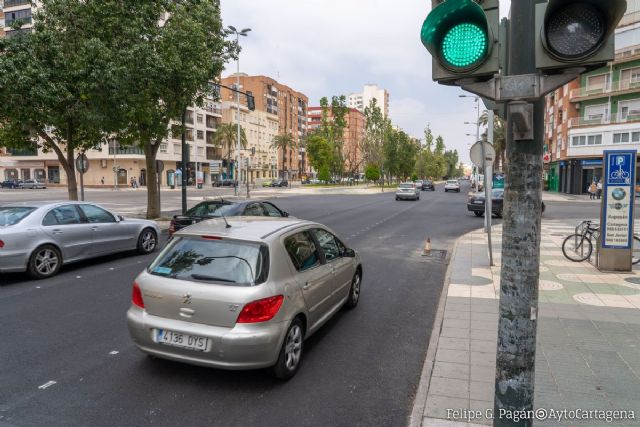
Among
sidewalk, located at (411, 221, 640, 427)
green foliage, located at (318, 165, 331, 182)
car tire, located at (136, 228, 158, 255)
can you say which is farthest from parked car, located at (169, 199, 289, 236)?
green foliage, located at (318, 165, 331, 182)

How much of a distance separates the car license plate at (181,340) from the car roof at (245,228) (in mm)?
1075

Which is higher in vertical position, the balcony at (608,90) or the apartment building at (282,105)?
the apartment building at (282,105)

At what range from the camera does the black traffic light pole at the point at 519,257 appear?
2336 mm

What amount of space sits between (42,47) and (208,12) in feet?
21.3

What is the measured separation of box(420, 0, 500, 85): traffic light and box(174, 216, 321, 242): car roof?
2.81 metres

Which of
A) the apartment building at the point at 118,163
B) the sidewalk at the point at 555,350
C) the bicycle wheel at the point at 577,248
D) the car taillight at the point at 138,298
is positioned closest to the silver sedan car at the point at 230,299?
the car taillight at the point at 138,298

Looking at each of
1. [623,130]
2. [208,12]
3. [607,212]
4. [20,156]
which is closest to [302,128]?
[20,156]

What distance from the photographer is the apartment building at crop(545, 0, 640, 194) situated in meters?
40.7

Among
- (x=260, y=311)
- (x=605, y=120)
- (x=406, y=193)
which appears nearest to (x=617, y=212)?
(x=260, y=311)

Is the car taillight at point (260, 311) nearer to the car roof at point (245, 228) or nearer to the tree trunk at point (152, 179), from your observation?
the car roof at point (245, 228)

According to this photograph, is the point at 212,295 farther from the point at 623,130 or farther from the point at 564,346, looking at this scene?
the point at 623,130

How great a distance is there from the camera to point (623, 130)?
134ft

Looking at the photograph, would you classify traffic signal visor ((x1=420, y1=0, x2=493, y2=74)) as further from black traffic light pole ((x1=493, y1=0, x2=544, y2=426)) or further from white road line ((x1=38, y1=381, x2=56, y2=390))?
white road line ((x1=38, y1=381, x2=56, y2=390))

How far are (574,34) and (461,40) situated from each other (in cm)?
51
